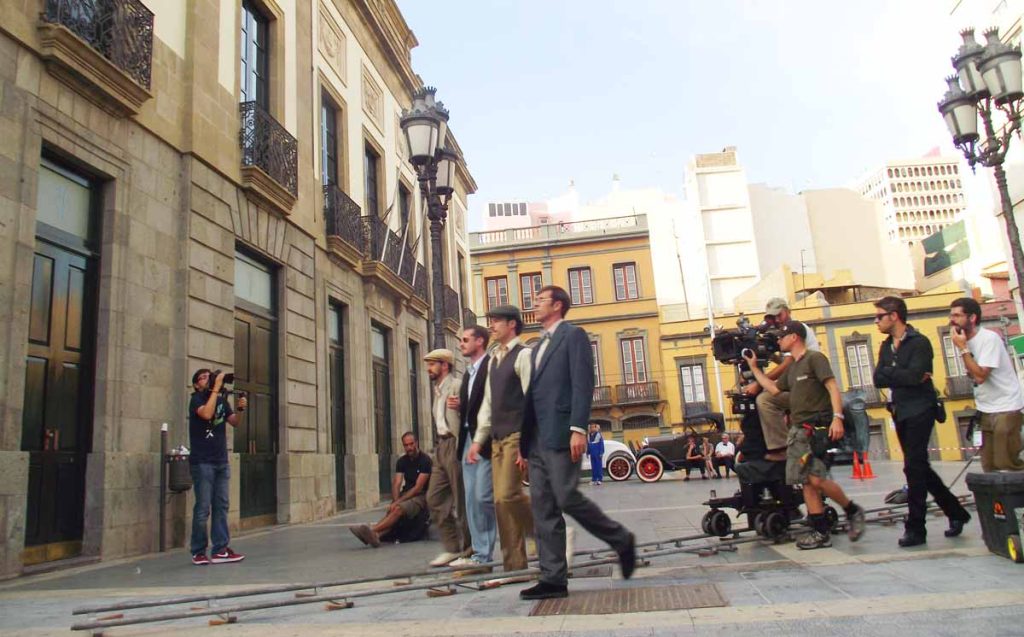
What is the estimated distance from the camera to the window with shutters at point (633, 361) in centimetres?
3912

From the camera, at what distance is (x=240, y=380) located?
1050cm

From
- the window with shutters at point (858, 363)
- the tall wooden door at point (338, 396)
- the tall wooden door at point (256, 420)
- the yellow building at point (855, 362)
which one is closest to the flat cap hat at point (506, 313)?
the tall wooden door at point (256, 420)

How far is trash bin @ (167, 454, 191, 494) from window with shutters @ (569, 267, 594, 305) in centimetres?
3325

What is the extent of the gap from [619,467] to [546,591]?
1747 cm

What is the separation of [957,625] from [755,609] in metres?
0.78

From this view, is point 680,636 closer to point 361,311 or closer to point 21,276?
point 21,276

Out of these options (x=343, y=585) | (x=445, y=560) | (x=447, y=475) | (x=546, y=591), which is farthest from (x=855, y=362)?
(x=546, y=591)

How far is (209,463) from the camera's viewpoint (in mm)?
6953

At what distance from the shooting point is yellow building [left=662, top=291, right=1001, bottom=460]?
35000mm

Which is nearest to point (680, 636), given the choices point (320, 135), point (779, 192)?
point (320, 135)

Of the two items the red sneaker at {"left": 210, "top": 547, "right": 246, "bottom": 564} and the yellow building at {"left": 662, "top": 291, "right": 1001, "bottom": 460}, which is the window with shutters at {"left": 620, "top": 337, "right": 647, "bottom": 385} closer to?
the yellow building at {"left": 662, "top": 291, "right": 1001, "bottom": 460}

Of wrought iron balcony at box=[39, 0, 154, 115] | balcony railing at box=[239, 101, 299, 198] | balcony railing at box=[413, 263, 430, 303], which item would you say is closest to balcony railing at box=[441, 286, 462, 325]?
balcony railing at box=[413, 263, 430, 303]

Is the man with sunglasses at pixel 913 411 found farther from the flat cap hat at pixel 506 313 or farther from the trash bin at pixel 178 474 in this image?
the trash bin at pixel 178 474

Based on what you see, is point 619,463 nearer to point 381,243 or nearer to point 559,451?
point 381,243
